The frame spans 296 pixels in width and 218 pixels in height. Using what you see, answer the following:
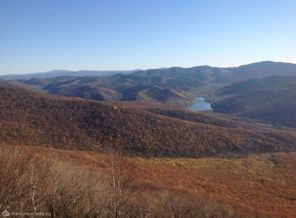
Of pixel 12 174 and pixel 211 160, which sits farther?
pixel 211 160

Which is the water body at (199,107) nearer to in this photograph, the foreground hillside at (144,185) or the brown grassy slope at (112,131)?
the brown grassy slope at (112,131)

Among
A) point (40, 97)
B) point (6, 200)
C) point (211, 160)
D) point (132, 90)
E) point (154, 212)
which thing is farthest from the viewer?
point (132, 90)

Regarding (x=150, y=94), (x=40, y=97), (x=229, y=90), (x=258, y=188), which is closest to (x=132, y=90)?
(x=150, y=94)

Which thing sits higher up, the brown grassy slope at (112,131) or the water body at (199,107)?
the brown grassy slope at (112,131)

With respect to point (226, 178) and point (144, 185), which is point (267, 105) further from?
point (144, 185)

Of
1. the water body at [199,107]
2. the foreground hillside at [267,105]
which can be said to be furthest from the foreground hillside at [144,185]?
the water body at [199,107]

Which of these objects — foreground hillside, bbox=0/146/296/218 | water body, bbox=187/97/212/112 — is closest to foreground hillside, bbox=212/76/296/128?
water body, bbox=187/97/212/112

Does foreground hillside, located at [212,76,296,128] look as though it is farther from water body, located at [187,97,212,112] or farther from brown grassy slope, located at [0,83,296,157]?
brown grassy slope, located at [0,83,296,157]

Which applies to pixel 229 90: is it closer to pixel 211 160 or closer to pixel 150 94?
pixel 150 94

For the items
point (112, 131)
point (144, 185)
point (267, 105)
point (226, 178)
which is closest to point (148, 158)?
point (112, 131)
